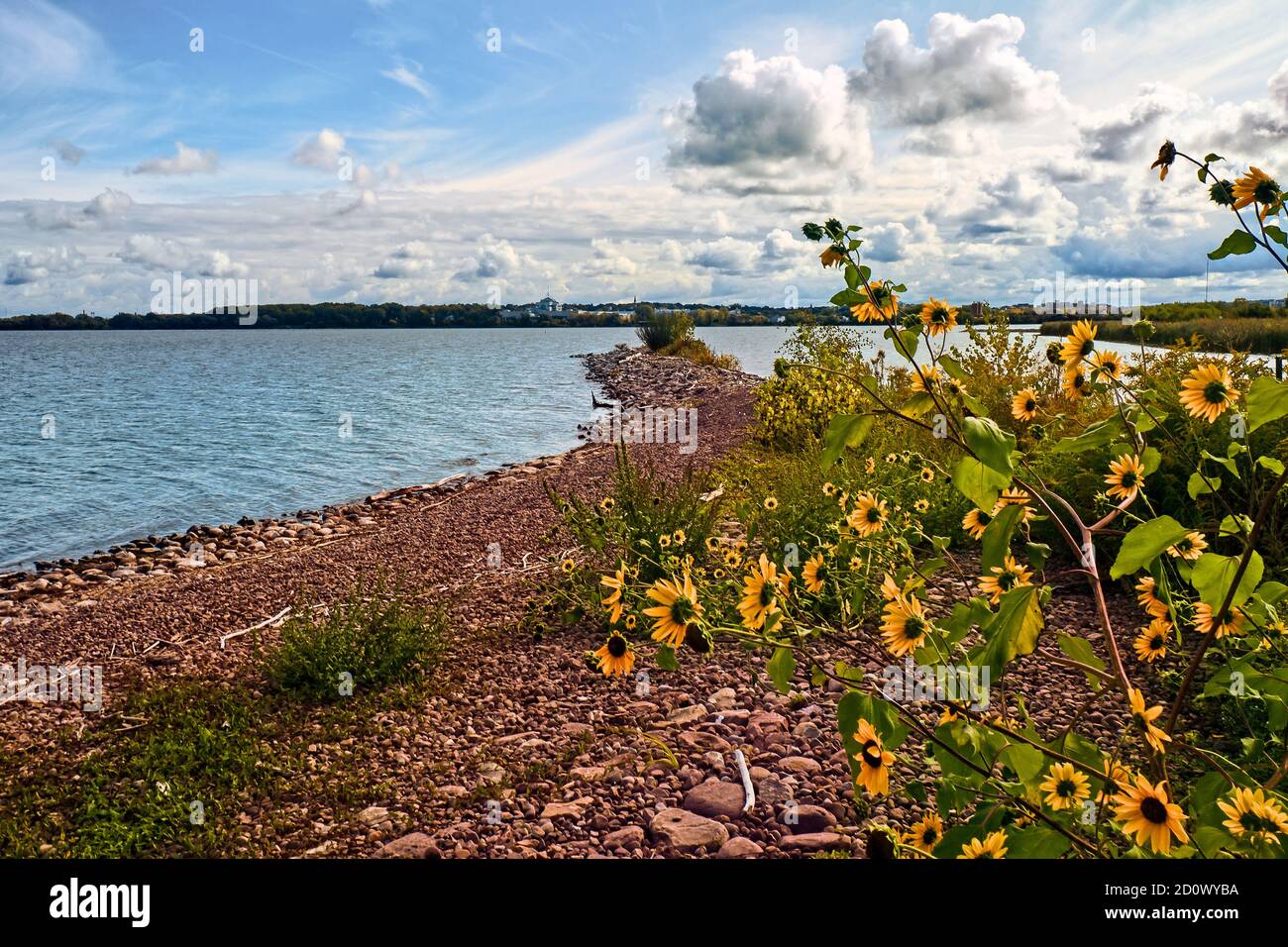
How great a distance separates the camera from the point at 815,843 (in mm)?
2914

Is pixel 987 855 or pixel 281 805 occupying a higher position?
pixel 987 855

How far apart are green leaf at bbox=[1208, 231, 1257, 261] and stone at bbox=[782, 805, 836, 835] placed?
2.26m

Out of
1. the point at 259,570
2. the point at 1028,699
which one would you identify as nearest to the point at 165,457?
the point at 259,570

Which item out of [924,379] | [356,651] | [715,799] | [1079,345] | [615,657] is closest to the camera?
[924,379]

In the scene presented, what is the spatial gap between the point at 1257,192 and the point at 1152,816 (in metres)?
1.20

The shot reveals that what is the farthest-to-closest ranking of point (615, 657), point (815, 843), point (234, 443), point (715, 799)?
point (234, 443) → point (715, 799) → point (815, 843) → point (615, 657)

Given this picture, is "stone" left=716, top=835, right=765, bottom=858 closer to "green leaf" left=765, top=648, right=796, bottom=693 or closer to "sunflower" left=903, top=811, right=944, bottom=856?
"sunflower" left=903, top=811, right=944, bottom=856

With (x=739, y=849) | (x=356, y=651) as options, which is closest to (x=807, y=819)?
(x=739, y=849)

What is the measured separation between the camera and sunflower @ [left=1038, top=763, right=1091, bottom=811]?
63.3 inches

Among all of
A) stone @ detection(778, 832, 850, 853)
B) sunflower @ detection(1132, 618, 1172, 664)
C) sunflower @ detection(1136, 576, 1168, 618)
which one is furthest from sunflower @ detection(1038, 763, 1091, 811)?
stone @ detection(778, 832, 850, 853)

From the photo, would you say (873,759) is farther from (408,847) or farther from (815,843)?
(408,847)

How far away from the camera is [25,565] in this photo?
10.5 meters
